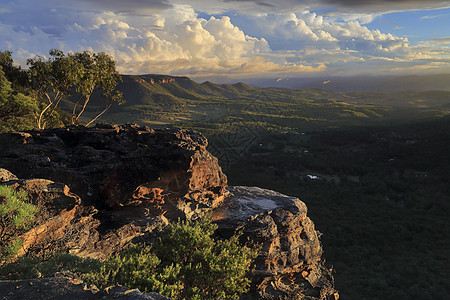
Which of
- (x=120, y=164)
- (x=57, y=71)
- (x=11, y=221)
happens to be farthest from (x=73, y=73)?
(x=11, y=221)

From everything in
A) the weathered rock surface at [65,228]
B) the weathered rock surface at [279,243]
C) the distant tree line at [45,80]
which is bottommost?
the weathered rock surface at [279,243]

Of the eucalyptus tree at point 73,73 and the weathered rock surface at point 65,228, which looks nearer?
the weathered rock surface at point 65,228

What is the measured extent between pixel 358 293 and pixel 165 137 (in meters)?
29.1

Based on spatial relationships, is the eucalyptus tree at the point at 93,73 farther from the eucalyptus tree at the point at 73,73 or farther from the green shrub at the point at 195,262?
the green shrub at the point at 195,262

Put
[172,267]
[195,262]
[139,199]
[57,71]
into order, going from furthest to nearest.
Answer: [57,71], [139,199], [195,262], [172,267]

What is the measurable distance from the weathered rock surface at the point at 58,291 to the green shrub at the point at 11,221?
83.2 inches

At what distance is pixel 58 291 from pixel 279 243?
55.8 ft

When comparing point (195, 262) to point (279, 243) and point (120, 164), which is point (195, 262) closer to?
point (120, 164)

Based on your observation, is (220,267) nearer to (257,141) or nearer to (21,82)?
(21,82)

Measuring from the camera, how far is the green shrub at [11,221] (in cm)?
1053

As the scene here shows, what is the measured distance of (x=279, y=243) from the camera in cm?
2247

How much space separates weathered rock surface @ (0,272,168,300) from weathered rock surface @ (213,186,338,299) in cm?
1199

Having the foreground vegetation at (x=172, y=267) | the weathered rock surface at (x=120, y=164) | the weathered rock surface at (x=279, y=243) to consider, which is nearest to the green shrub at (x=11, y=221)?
the foreground vegetation at (x=172, y=267)

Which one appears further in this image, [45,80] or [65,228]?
[45,80]
